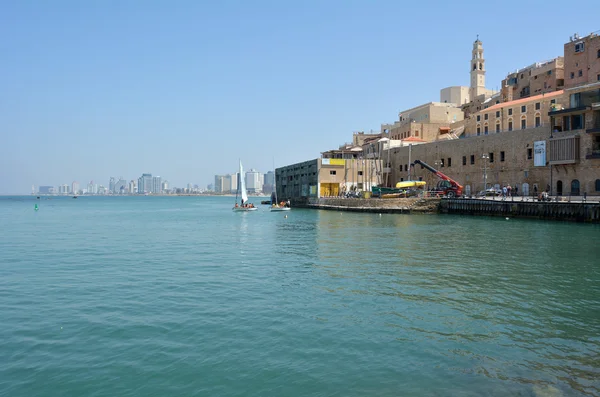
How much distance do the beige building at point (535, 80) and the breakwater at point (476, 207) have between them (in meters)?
29.2

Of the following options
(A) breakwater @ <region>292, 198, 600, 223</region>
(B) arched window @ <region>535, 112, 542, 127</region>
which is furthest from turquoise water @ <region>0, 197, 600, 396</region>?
(B) arched window @ <region>535, 112, 542, 127</region>

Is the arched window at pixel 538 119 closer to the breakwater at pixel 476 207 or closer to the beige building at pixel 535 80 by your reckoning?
the beige building at pixel 535 80

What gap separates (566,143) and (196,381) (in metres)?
50.8

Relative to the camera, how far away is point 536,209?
1731 inches

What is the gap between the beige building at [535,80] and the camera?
229 feet

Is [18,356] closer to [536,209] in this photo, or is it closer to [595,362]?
[595,362]

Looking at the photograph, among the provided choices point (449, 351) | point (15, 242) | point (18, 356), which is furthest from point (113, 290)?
point (15, 242)

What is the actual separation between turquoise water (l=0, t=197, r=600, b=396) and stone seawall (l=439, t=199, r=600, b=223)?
18.6 metres

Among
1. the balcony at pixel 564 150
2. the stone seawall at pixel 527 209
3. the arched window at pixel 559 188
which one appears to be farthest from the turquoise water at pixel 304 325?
the arched window at pixel 559 188

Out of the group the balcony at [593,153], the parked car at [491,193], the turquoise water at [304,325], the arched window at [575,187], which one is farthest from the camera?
the parked car at [491,193]

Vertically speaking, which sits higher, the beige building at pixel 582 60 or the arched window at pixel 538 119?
the beige building at pixel 582 60

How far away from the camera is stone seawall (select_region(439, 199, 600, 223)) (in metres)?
39.3

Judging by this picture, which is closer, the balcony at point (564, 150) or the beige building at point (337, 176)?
the balcony at point (564, 150)

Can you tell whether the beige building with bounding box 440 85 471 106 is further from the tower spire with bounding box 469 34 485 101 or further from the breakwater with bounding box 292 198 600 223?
the breakwater with bounding box 292 198 600 223
